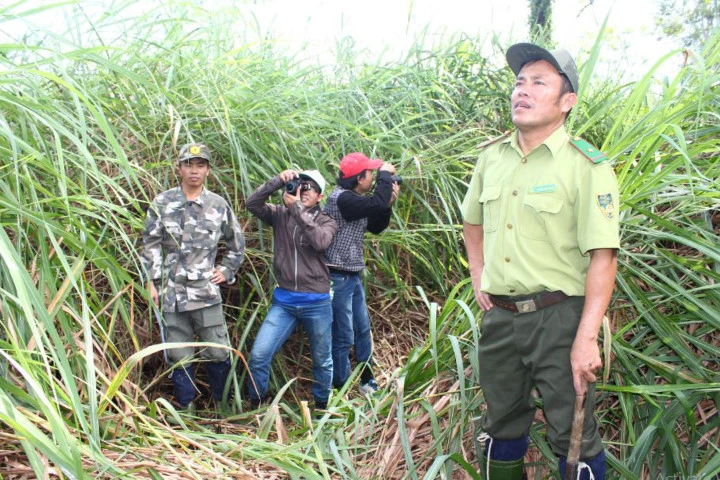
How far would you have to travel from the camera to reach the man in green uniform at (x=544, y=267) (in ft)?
7.29

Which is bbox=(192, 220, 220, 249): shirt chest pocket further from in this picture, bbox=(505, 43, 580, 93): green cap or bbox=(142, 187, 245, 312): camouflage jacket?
bbox=(505, 43, 580, 93): green cap

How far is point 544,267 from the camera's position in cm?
233

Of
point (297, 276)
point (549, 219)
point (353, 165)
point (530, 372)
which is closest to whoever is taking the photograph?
point (549, 219)

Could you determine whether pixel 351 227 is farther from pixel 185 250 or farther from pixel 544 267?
pixel 544 267

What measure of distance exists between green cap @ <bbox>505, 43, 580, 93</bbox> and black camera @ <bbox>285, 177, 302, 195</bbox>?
1.57 m

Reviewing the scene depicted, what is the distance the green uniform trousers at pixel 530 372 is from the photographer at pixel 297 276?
149cm

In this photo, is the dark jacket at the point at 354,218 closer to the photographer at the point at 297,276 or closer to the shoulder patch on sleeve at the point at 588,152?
the photographer at the point at 297,276

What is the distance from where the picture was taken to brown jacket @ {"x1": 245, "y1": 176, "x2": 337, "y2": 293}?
3.78 metres

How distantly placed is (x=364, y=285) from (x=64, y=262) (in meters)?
2.69

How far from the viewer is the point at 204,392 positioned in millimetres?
4062

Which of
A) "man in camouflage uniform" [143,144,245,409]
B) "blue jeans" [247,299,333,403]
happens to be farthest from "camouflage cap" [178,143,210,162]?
"blue jeans" [247,299,333,403]

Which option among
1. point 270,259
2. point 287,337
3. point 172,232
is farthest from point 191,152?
point 287,337

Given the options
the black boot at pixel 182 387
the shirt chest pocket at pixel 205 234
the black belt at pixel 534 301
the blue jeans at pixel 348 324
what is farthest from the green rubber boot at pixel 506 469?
the shirt chest pocket at pixel 205 234

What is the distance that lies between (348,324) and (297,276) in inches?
20.9
